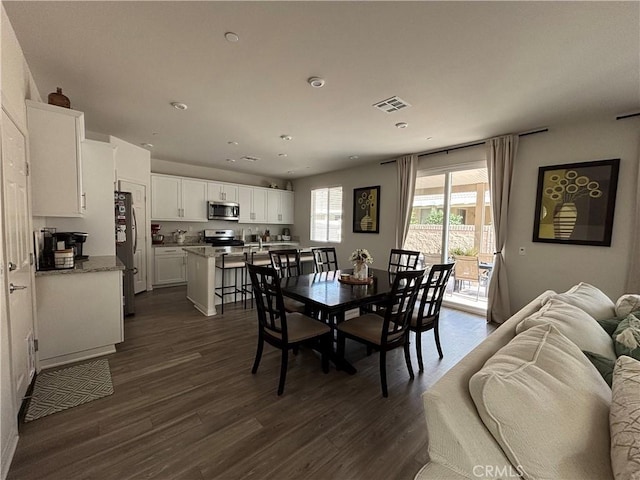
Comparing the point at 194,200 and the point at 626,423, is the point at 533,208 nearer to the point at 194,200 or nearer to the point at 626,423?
the point at 626,423

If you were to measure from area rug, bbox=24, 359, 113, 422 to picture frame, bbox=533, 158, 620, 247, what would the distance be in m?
5.11

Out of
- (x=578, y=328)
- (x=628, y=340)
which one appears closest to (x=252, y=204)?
(x=578, y=328)

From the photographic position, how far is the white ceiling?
1670 mm

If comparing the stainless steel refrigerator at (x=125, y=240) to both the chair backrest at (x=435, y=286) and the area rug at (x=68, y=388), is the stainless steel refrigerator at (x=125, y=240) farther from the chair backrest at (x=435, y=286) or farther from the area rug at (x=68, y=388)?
the chair backrest at (x=435, y=286)

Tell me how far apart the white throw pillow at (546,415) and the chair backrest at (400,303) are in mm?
1139

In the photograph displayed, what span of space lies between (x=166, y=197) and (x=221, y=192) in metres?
1.19

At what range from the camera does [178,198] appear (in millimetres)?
5746

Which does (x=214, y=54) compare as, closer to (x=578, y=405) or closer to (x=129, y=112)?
(x=129, y=112)

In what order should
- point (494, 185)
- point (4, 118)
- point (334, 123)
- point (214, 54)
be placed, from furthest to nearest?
point (494, 185), point (334, 123), point (214, 54), point (4, 118)

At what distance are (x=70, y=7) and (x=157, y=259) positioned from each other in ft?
14.6

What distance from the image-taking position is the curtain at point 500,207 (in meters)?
3.74

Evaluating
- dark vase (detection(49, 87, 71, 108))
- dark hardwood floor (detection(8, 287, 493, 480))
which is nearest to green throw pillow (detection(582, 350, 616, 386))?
dark hardwood floor (detection(8, 287, 493, 480))

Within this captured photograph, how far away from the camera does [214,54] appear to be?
2.10 m

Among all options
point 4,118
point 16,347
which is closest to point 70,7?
point 4,118
